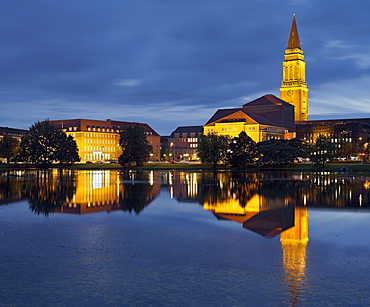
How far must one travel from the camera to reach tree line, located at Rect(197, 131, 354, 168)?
12025 cm

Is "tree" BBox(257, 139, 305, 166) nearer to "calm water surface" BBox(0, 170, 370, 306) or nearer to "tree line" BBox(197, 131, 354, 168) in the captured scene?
"tree line" BBox(197, 131, 354, 168)

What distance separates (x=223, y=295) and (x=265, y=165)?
112 m

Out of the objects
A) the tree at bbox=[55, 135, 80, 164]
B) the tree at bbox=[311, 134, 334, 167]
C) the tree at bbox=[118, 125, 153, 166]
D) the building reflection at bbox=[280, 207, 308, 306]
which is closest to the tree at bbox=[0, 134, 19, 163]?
the tree at bbox=[55, 135, 80, 164]

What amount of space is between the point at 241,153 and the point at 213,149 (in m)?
7.31

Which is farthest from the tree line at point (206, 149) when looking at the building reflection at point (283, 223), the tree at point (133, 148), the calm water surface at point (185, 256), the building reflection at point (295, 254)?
the building reflection at point (295, 254)

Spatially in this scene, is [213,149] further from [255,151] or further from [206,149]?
[255,151]

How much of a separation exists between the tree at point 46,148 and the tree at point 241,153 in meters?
49.2

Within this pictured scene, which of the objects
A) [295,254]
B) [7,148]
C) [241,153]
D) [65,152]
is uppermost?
[7,148]

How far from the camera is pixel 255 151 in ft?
416

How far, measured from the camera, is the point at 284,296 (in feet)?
43.3

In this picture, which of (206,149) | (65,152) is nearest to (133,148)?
(206,149)

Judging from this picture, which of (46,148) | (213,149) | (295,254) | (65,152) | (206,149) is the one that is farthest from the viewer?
(65,152)

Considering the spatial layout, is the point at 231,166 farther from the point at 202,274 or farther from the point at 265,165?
the point at 202,274

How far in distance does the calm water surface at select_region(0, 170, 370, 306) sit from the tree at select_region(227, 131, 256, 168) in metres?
92.4
